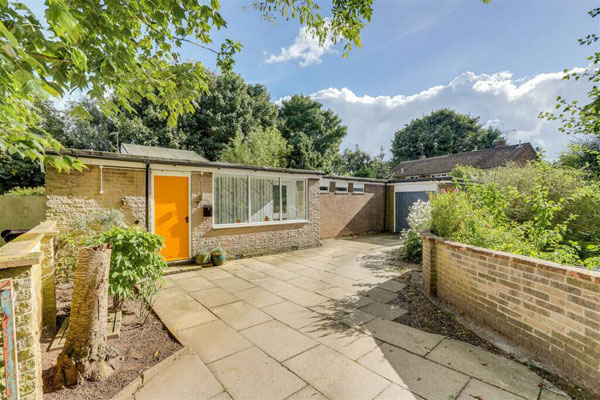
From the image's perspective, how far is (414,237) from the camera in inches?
276

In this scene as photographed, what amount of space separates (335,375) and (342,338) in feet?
2.34

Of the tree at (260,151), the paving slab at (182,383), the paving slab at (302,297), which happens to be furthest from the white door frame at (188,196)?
the tree at (260,151)

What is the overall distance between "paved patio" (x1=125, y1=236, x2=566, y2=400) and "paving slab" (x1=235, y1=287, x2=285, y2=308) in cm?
2

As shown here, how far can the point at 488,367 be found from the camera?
8.16 feet

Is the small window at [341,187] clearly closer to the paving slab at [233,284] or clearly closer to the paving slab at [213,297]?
the paving slab at [233,284]

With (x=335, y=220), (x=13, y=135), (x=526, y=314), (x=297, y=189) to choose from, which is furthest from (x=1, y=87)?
(x=335, y=220)

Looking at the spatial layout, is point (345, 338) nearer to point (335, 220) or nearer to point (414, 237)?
point (414, 237)

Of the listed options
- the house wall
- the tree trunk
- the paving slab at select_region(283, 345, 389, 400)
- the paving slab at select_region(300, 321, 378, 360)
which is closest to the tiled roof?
the house wall

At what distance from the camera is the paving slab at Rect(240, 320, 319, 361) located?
2812mm

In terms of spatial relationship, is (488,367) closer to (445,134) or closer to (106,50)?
(106,50)

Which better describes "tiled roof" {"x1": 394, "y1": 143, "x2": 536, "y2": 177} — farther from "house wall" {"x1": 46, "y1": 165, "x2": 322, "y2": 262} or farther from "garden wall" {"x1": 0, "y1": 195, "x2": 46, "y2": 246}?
"garden wall" {"x1": 0, "y1": 195, "x2": 46, "y2": 246}

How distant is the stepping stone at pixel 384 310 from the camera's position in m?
3.75

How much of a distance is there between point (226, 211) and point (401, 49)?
7.41 m

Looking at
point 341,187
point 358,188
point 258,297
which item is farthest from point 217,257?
point 358,188
